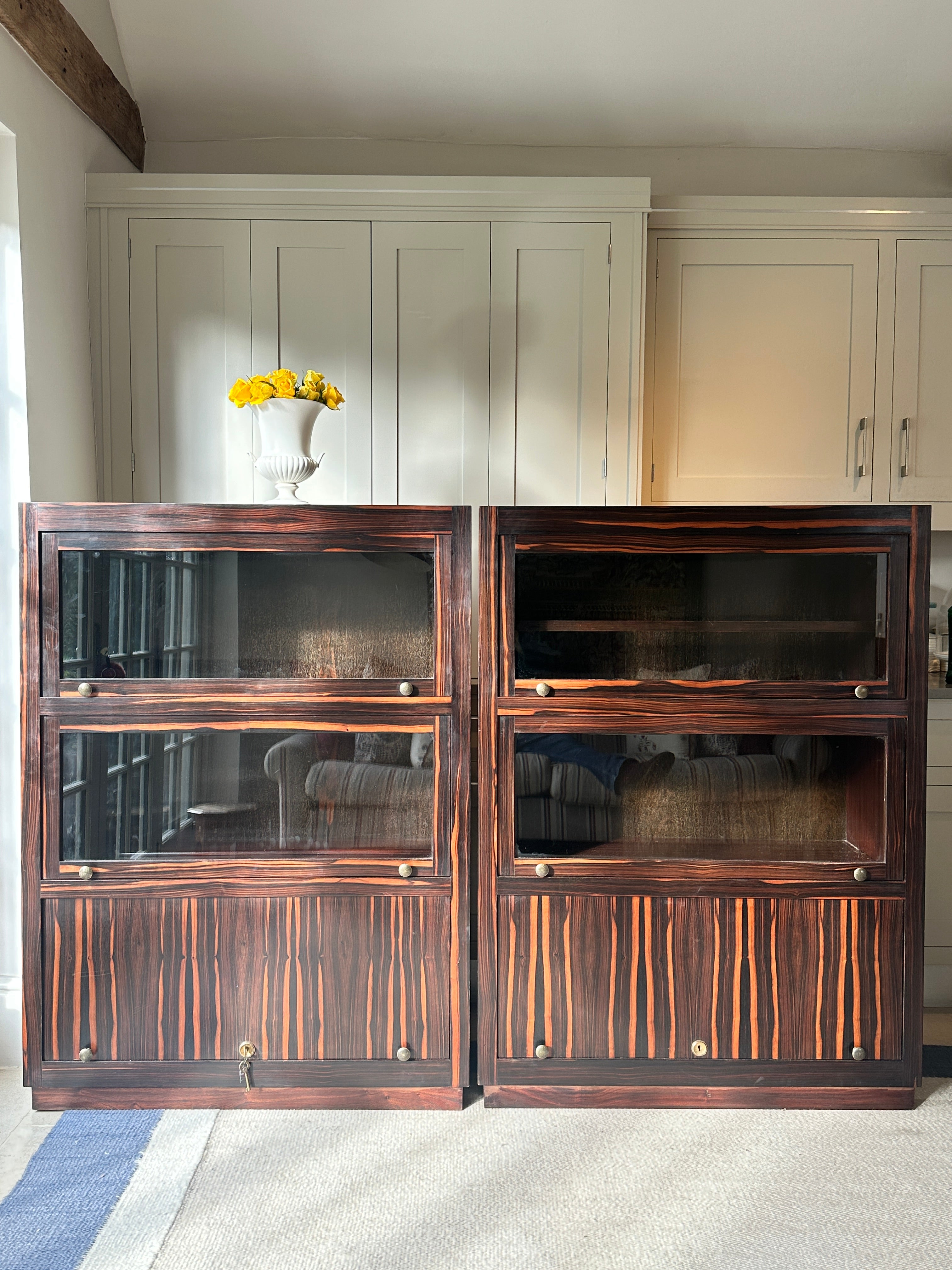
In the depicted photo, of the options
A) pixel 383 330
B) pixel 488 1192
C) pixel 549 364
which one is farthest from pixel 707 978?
pixel 383 330

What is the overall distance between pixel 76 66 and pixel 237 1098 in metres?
2.60

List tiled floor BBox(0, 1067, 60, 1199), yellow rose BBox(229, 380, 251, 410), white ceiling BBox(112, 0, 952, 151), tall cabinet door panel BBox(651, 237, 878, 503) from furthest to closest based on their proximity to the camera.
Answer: tall cabinet door panel BBox(651, 237, 878, 503)
white ceiling BBox(112, 0, 952, 151)
yellow rose BBox(229, 380, 251, 410)
tiled floor BBox(0, 1067, 60, 1199)

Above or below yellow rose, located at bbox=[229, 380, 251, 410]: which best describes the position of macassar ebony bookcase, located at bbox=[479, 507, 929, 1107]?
below

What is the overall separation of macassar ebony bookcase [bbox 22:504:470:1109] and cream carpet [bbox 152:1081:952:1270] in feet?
0.51

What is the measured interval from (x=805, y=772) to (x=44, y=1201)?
1.79 meters

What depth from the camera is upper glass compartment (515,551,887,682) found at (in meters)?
1.85

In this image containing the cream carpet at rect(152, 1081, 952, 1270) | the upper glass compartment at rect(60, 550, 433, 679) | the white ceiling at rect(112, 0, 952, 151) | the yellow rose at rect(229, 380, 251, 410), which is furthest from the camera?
the white ceiling at rect(112, 0, 952, 151)

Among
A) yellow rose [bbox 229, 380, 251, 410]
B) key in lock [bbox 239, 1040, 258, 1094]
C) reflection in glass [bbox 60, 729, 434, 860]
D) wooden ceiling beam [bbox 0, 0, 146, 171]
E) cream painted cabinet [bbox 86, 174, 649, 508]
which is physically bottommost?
key in lock [bbox 239, 1040, 258, 1094]

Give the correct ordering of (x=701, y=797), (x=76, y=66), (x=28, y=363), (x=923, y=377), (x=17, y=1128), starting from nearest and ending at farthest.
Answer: (x=17, y=1128) → (x=701, y=797) → (x=28, y=363) → (x=76, y=66) → (x=923, y=377)

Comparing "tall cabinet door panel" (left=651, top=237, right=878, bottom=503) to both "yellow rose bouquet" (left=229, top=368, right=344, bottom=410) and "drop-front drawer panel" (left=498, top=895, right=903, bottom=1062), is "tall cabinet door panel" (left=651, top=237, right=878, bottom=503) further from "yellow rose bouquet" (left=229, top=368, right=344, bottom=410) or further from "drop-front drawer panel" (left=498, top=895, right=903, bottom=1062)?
"drop-front drawer panel" (left=498, top=895, right=903, bottom=1062)

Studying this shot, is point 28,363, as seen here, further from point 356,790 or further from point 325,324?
point 356,790

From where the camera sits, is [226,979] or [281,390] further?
[281,390]

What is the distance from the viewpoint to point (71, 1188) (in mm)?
1616

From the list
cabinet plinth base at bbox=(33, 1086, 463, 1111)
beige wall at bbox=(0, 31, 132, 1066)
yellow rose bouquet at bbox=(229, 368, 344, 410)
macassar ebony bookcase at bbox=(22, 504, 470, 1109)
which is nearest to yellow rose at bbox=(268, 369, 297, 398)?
yellow rose bouquet at bbox=(229, 368, 344, 410)
